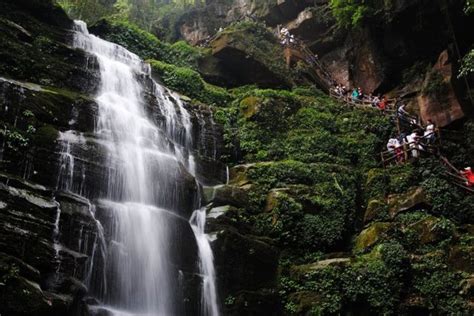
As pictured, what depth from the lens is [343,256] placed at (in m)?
14.4

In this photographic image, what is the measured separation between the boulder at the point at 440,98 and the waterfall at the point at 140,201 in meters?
10.9

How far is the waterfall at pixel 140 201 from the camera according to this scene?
11609 mm

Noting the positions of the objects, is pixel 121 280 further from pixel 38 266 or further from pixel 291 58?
pixel 291 58

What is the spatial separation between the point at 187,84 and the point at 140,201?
32.1ft

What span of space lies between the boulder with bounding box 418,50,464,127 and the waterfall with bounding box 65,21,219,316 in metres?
10.9

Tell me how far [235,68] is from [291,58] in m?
4.06

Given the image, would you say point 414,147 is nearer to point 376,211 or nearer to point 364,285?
point 376,211

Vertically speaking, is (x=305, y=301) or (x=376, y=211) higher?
(x=376, y=211)

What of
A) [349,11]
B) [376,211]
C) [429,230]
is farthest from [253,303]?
[349,11]

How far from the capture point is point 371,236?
14.4 meters

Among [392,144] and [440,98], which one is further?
[440,98]

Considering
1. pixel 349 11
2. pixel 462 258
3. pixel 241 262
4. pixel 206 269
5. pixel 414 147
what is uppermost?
pixel 349 11

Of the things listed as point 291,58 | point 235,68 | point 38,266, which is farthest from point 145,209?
point 291,58

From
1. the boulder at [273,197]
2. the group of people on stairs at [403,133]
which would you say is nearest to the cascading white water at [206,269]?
the boulder at [273,197]
